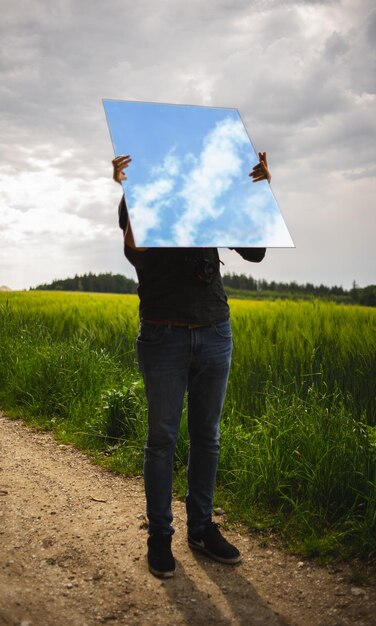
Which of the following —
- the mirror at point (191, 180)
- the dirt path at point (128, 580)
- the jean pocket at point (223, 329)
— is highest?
A: the mirror at point (191, 180)

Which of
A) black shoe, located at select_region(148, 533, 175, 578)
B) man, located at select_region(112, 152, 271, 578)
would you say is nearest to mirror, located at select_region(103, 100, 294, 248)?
man, located at select_region(112, 152, 271, 578)

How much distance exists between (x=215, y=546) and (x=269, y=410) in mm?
1515

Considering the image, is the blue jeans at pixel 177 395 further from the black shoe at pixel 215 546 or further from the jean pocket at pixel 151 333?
the black shoe at pixel 215 546

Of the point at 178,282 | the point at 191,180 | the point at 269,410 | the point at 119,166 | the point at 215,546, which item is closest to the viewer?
the point at 119,166

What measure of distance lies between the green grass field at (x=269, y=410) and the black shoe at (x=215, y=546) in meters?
0.39

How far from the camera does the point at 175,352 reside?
3.25 m

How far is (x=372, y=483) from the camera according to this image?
149 inches

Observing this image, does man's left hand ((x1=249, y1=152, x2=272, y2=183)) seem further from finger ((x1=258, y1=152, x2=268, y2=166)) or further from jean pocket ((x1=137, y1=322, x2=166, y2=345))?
jean pocket ((x1=137, y1=322, x2=166, y2=345))

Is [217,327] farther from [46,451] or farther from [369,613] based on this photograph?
[46,451]

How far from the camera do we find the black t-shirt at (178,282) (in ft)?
10.5

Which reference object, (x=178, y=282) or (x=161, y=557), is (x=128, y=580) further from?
(x=178, y=282)

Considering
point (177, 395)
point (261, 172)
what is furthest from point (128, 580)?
point (261, 172)

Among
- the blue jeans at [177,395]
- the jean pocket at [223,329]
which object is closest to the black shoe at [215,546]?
the blue jeans at [177,395]

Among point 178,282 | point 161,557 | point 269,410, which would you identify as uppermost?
point 178,282
